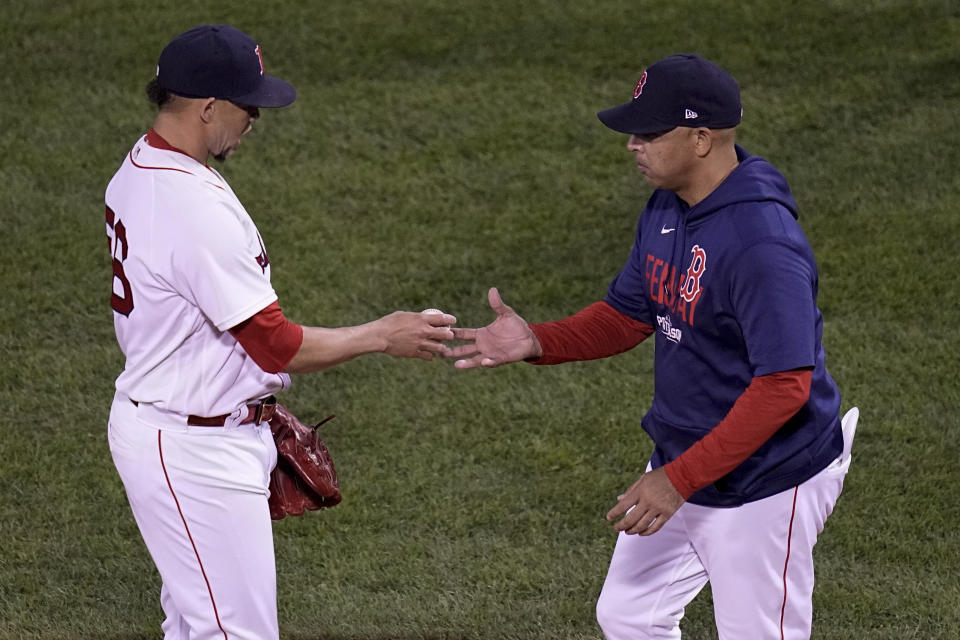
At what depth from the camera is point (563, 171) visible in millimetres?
9102

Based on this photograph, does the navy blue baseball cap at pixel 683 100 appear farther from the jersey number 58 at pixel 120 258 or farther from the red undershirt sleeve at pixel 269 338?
the jersey number 58 at pixel 120 258

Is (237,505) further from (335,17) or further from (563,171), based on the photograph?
(335,17)

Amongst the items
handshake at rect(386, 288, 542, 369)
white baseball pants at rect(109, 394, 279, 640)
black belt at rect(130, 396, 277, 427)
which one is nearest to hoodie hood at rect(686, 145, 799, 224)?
handshake at rect(386, 288, 542, 369)

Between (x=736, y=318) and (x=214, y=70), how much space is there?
155 cm

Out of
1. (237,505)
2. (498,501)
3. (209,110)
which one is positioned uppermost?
(209,110)

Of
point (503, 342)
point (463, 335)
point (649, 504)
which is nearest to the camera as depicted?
point (649, 504)

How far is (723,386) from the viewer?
3635mm

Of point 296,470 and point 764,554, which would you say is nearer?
point 764,554

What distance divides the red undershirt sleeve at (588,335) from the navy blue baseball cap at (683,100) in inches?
30.1

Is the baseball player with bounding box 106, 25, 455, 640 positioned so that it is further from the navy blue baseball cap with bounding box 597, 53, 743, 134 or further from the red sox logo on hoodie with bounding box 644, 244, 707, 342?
the navy blue baseball cap with bounding box 597, 53, 743, 134

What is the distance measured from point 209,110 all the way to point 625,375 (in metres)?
3.94

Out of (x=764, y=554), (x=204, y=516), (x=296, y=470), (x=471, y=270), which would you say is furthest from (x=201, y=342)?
(x=471, y=270)

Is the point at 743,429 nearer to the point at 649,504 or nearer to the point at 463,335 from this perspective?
the point at 649,504

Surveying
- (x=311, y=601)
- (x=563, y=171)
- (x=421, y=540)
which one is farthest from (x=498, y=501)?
(x=563, y=171)
